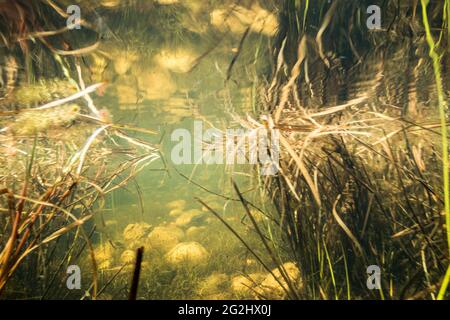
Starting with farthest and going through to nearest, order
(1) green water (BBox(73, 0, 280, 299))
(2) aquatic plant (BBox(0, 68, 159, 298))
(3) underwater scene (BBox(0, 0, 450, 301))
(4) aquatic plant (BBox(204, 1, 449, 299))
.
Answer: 1. (1) green water (BBox(73, 0, 280, 299))
2. (2) aquatic plant (BBox(0, 68, 159, 298))
3. (3) underwater scene (BBox(0, 0, 450, 301))
4. (4) aquatic plant (BBox(204, 1, 449, 299))

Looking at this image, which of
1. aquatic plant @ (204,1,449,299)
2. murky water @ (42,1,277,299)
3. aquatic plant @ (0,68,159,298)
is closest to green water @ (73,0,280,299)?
murky water @ (42,1,277,299)

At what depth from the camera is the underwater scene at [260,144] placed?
7.67 ft

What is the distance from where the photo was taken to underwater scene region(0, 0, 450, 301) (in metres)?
2.34

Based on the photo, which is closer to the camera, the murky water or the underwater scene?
the underwater scene

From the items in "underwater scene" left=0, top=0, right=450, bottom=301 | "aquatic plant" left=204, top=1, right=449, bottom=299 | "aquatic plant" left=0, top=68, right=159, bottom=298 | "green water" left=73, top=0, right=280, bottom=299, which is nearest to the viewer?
"aquatic plant" left=204, top=1, right=449, bottom=299

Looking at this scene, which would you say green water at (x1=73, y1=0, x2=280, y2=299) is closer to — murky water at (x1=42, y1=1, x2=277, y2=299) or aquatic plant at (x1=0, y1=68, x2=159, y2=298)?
murky water at (x1=42, y1=1, x2=277, y2=299)

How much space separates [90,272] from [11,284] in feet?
6.32

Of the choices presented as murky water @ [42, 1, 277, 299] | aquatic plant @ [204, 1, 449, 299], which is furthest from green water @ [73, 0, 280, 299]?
aquatic plant @ [204, 1, 449, 299]

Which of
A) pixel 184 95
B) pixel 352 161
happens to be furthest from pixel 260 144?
pixel 184 95

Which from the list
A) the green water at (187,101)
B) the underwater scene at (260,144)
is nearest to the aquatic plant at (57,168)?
the underwater scene at (260,144)

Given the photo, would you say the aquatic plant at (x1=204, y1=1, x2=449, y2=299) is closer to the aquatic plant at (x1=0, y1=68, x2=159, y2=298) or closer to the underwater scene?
the underwater scene

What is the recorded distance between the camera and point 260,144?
3016mm

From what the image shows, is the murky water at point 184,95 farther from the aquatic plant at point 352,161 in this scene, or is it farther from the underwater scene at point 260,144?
the aquatic plant at point 352,161
